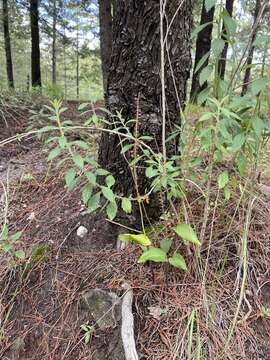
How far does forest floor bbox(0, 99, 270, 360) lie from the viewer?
1.16 m

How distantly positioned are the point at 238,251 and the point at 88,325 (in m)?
0.70

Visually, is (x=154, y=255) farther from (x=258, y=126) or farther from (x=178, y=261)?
(x=258, y=126)

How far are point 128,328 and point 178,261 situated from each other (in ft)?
1.03

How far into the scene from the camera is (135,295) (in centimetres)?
129

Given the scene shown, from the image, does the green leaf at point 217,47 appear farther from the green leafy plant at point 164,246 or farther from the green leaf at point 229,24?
the green leafy plant at point 164,246

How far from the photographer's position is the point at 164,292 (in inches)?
50.1

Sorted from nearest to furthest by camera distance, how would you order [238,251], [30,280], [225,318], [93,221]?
[225,318]
[238,251]
[30,280]
[93,221]

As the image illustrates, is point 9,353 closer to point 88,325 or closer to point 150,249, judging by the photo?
point 88,325

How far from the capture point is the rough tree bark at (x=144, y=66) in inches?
53.6

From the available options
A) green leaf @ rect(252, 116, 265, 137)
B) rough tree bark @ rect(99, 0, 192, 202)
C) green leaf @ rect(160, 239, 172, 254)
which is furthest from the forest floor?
green leaf @ rect(252, 116, 265, 137)

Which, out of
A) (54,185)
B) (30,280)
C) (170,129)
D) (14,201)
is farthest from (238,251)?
(14,201)

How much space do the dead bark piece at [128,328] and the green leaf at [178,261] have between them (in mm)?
234

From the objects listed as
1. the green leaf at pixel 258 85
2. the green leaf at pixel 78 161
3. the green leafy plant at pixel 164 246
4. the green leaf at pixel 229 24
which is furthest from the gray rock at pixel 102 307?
the green leaf at pixel 229 24

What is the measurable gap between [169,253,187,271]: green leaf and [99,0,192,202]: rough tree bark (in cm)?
39
